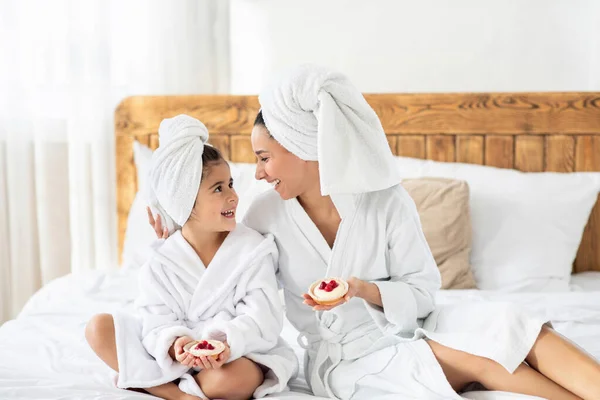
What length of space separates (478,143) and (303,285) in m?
1.35

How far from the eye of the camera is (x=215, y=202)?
62.8 inches

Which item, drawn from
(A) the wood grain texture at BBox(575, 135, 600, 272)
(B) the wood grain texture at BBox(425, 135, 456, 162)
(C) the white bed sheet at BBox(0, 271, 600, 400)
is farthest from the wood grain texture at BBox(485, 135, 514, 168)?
(C) the white bed sheet at BBox(0, 271, 600, 400)

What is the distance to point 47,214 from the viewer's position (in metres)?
2.98

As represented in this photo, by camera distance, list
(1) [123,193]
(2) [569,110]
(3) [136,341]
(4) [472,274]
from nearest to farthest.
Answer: (3) [136,341], (4) [472,274], (2) [569,110], (1) [123,193]

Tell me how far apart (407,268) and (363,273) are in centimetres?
9

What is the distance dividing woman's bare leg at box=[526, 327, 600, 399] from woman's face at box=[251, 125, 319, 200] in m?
0.57

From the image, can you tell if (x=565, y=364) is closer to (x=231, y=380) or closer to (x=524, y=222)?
(x=231, y=380)

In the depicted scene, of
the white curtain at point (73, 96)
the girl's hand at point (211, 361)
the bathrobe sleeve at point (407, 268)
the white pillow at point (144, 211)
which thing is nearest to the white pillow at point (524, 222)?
the white pillow at point (144, 211)

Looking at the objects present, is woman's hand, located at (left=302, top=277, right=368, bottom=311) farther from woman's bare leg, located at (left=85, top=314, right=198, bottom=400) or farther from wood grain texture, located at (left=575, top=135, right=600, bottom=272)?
wood grain texture, located at (left=575, top=135, right=600, bottom=272)

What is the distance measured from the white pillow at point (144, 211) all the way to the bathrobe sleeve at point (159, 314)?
3.13 feet

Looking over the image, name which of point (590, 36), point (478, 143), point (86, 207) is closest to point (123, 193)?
point (86, 207)

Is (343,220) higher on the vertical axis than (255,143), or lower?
lower

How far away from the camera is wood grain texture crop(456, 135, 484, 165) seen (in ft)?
9.01

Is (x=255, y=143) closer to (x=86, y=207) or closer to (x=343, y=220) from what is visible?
(x=343, y=220)
